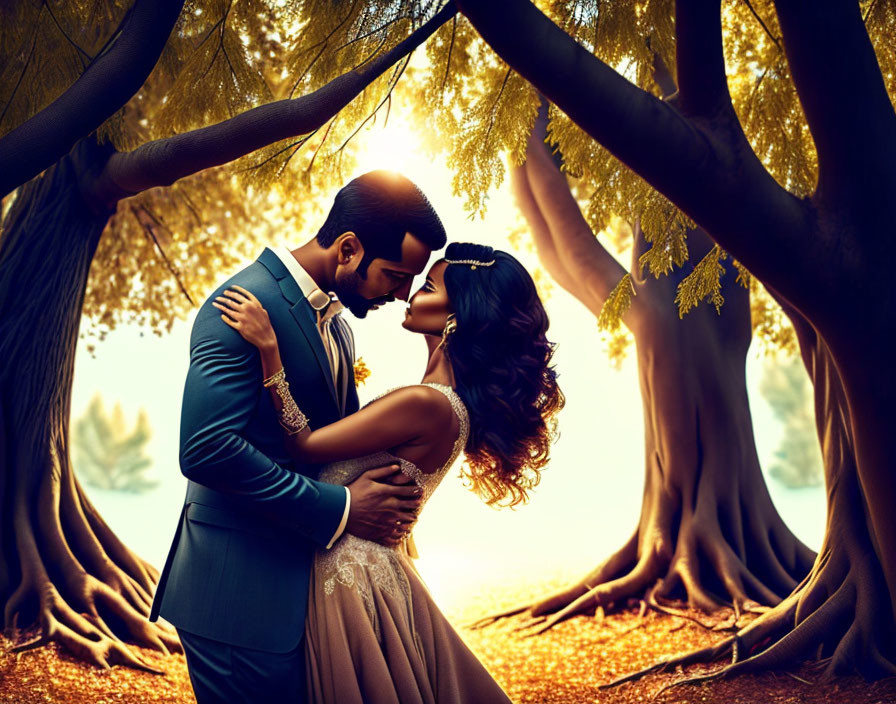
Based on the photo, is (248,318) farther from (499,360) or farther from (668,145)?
(668,145)

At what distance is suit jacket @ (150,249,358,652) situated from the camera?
101 inches

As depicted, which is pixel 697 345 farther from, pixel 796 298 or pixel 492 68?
pixel 796 298

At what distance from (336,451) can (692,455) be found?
5.41 meters

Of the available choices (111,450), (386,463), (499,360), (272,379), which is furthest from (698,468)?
(111,450)

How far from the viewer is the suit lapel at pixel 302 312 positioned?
2834mm

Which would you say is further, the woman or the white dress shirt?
the white dress shirt

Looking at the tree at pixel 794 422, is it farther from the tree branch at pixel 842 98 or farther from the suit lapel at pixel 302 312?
the suit lapel at pixel 302 312

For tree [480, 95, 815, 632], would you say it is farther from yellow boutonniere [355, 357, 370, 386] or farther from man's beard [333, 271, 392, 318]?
man's beard [333, 271, 392, 318]

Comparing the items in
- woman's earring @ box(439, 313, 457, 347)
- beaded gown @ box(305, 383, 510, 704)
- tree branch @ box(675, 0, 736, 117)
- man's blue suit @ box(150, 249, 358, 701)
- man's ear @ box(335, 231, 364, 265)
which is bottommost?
beaded gown @ box(305, 383, 510, 704)

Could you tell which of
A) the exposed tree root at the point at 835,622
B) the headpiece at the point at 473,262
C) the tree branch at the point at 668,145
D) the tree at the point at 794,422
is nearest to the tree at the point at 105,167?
the tree branch at the point at 668,145

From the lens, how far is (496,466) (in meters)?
3.13

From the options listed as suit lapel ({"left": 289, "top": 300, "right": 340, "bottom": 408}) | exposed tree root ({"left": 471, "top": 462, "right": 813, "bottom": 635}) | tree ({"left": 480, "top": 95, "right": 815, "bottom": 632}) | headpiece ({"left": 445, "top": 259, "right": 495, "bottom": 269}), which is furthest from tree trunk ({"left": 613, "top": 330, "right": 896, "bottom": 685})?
suit lapel ({"left": 289, "top": 300, "right": 340, "bottom": 408})

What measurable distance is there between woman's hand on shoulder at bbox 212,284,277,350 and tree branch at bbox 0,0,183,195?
117 cm

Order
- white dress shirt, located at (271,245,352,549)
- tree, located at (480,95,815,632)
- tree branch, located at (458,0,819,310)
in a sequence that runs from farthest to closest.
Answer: tree, located at (480,95,815,632) < tree branch, located at (458,0,819,310) < white dress shirt, located at (271,245,352,549)
